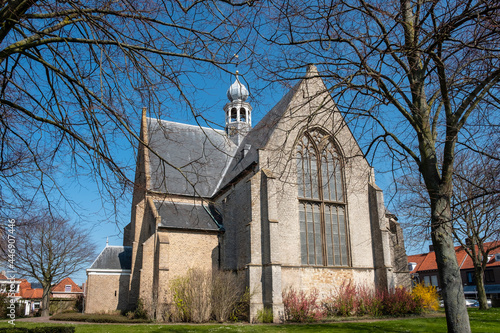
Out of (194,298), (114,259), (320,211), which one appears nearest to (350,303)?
(320,211)

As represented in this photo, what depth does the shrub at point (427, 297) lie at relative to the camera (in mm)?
19741

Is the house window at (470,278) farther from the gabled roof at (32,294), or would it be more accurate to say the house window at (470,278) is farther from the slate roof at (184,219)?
the gabled roof at (32,294)

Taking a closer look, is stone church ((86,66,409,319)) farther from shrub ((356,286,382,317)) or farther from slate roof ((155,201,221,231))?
shrub ((356,286,382,317))

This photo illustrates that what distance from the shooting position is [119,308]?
2181cm

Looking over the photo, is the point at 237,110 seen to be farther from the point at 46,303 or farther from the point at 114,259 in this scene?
the point at 46,303

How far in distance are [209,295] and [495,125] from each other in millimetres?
13071

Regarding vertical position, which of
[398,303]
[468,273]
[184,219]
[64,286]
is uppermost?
[184,219]

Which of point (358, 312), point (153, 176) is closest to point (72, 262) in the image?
Result: point (358, 312)

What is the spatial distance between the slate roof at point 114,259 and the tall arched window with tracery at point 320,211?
11118 mm

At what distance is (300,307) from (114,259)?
12.2m

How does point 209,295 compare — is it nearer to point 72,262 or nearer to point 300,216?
point 300,216

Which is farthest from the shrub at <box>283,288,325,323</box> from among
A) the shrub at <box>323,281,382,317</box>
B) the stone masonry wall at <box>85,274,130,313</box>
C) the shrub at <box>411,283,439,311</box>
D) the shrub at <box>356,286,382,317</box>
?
the stone masonry wall at <box>85,274,130,313</box>

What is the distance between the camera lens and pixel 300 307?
54.7 feet

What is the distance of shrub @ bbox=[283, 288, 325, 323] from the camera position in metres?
16.5
